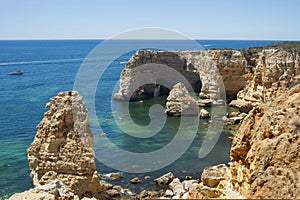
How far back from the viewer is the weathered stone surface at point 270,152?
19.6ft

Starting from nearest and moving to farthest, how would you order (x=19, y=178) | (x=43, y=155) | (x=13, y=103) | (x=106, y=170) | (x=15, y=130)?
(x=43, y=155)
(x=19, y=178)
(x=106, y=170)
(x=15, y=130)
(x=13, y=103)

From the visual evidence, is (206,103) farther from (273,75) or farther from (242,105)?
(273,75)

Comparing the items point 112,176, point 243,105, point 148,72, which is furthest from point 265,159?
point 148,72

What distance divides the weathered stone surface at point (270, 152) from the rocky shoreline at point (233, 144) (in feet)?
0.05

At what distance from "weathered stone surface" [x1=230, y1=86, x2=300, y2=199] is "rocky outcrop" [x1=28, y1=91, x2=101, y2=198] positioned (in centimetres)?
Result: 1389

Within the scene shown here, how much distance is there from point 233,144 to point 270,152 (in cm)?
216

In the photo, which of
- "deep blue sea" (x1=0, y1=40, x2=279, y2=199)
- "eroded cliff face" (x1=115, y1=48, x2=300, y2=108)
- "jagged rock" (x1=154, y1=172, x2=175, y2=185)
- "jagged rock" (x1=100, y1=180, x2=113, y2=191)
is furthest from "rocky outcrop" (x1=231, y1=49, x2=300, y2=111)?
"jagged rock" (x1=100, y1=180, x2=113, y2=191)

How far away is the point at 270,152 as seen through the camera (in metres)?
6.58

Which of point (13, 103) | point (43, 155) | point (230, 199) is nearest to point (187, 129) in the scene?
point (43, 155)

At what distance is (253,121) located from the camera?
8.49m

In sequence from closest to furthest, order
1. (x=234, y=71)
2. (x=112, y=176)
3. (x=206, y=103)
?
1. (x=112, y=176)
2. (x=206, y=103)
3. (x=234, y=71)

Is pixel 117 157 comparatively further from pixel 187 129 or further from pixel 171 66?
pixel 171 66

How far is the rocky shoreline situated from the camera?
6461mm

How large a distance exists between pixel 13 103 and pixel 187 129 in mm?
34617
